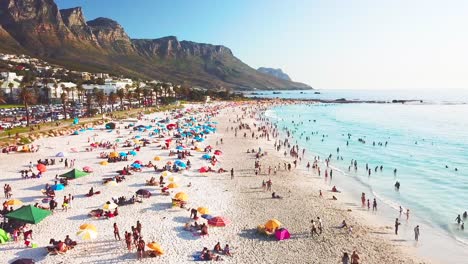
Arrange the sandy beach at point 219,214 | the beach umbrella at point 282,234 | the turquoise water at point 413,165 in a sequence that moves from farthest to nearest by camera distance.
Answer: the turquoise water at point 413,165
the beach umbrella at point 282,234
the sandy beach at point 219,214

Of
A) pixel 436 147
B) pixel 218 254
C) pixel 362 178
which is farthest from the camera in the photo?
pixel 436 147

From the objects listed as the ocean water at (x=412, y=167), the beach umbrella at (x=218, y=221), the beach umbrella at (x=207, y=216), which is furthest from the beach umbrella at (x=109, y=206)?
the ocean water at (x=412, y=167)

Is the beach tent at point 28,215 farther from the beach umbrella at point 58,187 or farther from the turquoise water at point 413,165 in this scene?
the turquoise water at point 413,165

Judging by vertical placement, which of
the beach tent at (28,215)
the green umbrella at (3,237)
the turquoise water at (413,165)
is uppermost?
the beach tent at (28,215)

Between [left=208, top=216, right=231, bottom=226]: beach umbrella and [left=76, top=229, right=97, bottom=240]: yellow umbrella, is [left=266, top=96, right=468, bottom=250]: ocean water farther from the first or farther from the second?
[left=76, top=229, right=97, bottom=240]: yellow umbrella

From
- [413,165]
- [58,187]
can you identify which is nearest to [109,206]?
[58,187]

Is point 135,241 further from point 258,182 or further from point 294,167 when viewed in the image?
point 294,167

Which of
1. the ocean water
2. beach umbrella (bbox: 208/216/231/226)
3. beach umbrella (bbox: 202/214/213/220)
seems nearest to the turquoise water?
the ocean water

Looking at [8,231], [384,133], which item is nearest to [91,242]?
[8,231]
